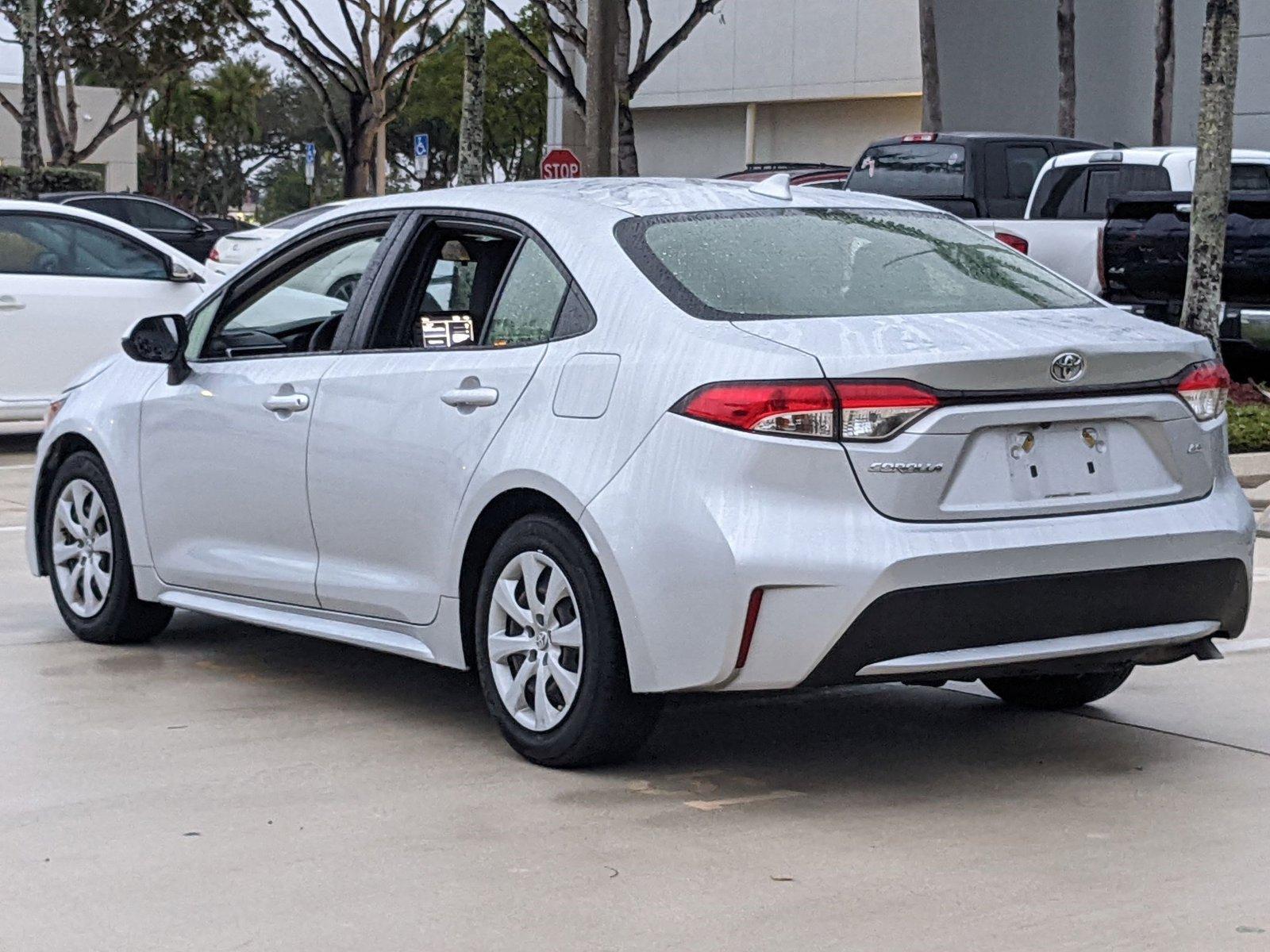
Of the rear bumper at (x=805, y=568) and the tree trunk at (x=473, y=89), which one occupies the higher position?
the tree trunk at (x=473, y=89)

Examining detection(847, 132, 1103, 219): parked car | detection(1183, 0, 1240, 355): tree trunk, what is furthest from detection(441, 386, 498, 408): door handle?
detection(847, 132, 1103, 219): parked car

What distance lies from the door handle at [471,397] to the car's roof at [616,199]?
1.78 ft

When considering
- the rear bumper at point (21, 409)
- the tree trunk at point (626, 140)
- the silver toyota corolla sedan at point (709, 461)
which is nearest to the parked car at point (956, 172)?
the rear bumper at point (21, 409)

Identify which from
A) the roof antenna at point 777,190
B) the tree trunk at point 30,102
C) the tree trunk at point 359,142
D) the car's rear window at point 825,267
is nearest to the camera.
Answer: the car's rear window at point 825,267

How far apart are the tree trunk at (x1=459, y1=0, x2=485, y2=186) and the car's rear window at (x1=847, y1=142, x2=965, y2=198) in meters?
5.08

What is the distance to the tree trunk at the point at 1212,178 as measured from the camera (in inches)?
555

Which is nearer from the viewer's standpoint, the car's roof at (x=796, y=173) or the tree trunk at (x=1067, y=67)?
the car's roof at (x=796, y=173)

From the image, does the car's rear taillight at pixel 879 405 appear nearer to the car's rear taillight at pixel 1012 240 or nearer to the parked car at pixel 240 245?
the car's rear taillight at pixel 1012 240

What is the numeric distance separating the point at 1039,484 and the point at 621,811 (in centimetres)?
129

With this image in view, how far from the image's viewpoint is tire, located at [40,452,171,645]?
24.0ft

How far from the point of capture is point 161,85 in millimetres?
69062

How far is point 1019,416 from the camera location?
16.9ft

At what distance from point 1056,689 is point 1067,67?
32094mm

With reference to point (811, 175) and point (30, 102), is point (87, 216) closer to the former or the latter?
point (811, 175)
